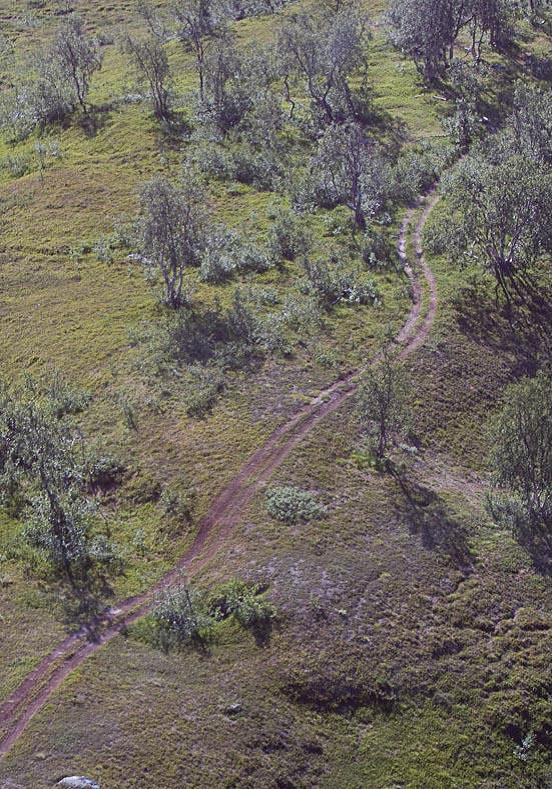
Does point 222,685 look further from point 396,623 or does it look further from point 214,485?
point 214,485

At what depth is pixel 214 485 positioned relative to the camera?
160ft

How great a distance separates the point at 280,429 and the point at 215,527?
29.7 feet

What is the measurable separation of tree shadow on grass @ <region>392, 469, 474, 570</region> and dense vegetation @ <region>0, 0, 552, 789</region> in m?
0.17

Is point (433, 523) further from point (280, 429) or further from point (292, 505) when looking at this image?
point (280, 429)

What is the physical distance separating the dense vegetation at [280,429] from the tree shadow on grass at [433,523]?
0.56 feet

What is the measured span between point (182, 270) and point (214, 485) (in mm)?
22176

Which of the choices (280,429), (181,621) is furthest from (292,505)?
(181,621)

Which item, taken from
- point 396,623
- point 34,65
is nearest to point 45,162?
point 34,65

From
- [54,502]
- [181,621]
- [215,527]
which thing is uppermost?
[54,502]

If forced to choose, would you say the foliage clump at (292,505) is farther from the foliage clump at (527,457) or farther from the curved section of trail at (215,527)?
the foliage clump at (527,457)

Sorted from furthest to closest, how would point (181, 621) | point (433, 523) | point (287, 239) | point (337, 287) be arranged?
point (287, 239), point (337, 287), point (433, 523), point (181, 621)

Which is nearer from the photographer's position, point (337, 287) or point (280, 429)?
point (280, 429)

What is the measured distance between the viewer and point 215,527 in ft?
152

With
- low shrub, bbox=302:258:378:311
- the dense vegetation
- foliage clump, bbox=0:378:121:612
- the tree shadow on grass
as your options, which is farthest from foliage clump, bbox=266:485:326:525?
low shrub, bbox=302:258:378:311
